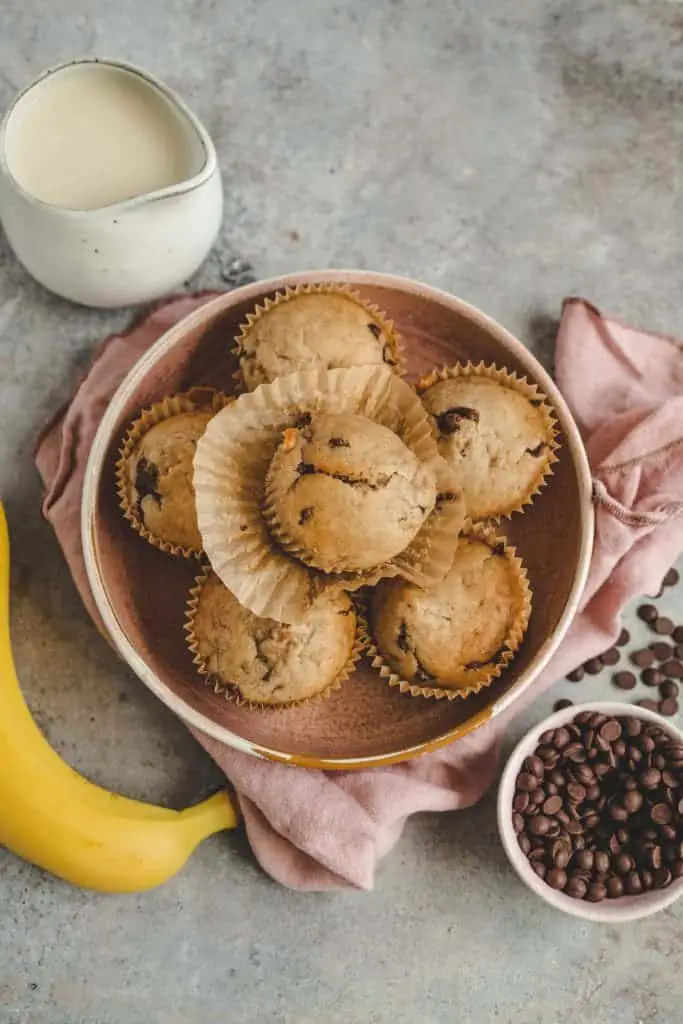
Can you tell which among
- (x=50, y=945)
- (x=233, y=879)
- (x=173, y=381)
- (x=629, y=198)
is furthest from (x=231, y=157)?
(x=50, y=945)

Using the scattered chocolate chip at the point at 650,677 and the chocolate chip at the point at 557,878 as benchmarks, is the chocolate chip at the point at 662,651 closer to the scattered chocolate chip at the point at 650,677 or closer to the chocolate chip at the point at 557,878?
the scattered chocolate chip at the point at 650,677

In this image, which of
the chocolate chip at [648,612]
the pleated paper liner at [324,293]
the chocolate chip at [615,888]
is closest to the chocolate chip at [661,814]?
the chocolate chip at [615,888]

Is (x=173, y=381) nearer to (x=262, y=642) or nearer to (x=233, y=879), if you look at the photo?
(x=262, y=642)

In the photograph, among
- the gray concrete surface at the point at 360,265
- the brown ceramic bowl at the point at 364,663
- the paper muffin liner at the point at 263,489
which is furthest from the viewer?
the gray concrete surface at the point at 360,265

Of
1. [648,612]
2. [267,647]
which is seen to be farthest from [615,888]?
[267,647]

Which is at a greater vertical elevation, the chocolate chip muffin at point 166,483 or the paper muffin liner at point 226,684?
the chocolate chip muffin at point 166,483

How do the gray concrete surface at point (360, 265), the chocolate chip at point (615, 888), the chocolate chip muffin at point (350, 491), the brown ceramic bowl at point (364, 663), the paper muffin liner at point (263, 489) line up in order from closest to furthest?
the chocolate chip muffin at point (350, 491), the paper muffin liner at point (263, 489), the brown ceramic bowl at point (364, 663), the chocolate chip at point (615, 888), the gray concrete surface at point (360, 265)

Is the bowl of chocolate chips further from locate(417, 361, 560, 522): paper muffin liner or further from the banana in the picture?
the banana
